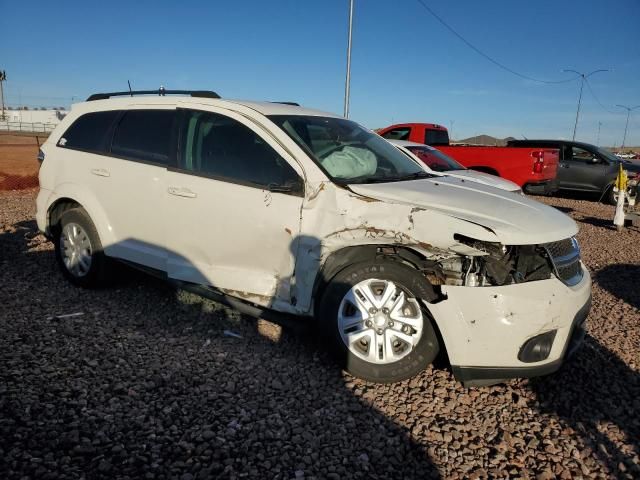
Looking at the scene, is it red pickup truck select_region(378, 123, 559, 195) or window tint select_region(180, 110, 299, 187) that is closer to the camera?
window tint select_region(180, 110, 299, 187)

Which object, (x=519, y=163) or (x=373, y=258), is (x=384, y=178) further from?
(x=519, y=163)

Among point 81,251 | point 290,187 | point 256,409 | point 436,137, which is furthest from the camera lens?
point 436,137

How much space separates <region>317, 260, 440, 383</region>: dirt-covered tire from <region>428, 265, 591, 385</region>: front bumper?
0.18 meters

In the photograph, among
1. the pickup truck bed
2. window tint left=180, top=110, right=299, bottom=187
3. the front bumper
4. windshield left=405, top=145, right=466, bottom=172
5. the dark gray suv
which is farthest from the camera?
the dark gray suv

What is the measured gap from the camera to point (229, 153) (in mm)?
3650

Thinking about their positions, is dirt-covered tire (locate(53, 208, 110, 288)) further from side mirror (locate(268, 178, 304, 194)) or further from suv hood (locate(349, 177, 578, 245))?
suv hood (locate(349, 177, 578, 245))

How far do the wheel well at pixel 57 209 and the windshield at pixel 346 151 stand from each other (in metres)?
2.36

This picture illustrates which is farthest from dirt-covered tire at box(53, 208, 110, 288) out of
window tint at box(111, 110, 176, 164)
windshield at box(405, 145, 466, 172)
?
windshield at box(405, 145, 466, 172)

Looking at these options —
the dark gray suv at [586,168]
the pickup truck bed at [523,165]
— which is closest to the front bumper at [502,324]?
the pickup truck bed at [523,165]

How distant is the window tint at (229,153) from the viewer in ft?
11.3

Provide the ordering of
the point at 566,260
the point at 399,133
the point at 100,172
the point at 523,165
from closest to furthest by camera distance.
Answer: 1. the point at 566,260
2. the point at 100,172
3. the point at 523,165
4. the point at 399,133

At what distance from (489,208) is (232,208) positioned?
177 cm

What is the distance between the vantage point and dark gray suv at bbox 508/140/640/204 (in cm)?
1380

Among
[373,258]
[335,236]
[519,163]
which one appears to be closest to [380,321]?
[373,258]
